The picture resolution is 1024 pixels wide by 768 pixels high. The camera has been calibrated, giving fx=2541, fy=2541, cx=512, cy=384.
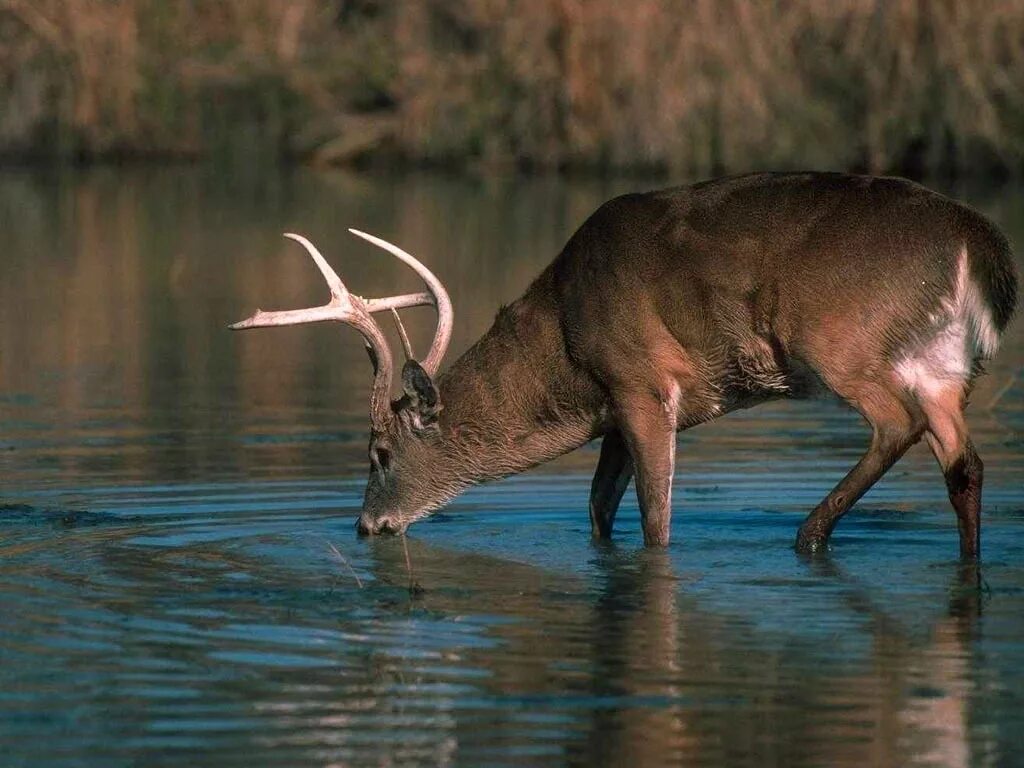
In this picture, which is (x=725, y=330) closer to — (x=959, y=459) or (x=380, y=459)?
(x=959, y=459)

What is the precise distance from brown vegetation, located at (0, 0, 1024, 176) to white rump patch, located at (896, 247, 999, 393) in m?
20.1

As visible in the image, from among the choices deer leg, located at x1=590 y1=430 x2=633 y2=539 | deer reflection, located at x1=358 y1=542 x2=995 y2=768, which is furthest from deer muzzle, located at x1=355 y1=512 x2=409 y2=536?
deer reflection, located at x1=358 y1=542 x2=995 y2=768

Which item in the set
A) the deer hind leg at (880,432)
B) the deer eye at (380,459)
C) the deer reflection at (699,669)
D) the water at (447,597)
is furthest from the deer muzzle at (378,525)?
the deer hind leg at (880,432)

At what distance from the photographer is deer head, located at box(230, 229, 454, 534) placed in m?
10.3

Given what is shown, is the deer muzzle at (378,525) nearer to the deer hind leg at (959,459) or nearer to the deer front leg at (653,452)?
the deer front leg at (653,452)

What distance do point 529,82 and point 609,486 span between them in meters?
22.7

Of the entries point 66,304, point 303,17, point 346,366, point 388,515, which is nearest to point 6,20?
point 303,17

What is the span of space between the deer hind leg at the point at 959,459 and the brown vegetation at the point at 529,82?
20157 mm

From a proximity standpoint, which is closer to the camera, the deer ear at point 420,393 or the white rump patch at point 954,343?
the white rump patch at point 954,343

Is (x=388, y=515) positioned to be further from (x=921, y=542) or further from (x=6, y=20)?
(x=6, y=20)

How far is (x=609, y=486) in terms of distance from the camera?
10484 mm

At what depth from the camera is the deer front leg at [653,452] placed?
32.6 ft

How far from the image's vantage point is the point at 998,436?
42.2 ft

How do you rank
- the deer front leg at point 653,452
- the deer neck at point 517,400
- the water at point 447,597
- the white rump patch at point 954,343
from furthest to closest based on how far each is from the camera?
the deer neck at point 517,400 < the deer front leg at point 653,452 < the white rump patch at point 954,343 < the water at point 447,597
